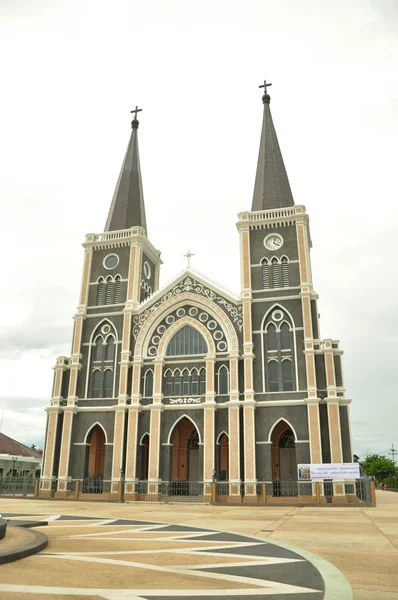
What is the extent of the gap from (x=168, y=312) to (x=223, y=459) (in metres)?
11.7

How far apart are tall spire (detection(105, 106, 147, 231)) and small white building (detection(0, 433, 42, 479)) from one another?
3188cm

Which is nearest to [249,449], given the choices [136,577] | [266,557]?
[266,557]

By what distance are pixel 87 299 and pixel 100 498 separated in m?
15.8

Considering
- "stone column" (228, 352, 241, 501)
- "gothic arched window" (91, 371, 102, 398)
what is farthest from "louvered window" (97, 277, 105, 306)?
"stone column" (228, 352, 241, 501)

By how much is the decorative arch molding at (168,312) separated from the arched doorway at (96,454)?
7.67m

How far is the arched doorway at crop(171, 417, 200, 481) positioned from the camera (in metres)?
36.3

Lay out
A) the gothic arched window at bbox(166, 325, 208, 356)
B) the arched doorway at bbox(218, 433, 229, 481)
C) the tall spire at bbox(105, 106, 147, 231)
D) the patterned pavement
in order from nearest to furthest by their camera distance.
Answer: the patterned pavement
the arched doorway at bbox(218, 433, 229, 481)
the gothic arched window at bbox(166, 325, 208, 356)
the tall spire at bbox(105, 106, 147, 231)

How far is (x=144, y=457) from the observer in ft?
115

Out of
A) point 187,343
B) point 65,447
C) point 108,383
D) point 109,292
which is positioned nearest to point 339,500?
point 187,343

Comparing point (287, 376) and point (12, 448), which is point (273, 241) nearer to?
point (287, 376)

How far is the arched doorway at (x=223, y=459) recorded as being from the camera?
33562mm

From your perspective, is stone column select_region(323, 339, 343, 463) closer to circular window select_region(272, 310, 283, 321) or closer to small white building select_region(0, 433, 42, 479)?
circular window select_region(272, 310, 283, 321)

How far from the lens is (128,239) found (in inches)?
1610

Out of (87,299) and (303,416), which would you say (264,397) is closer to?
(303,416)
